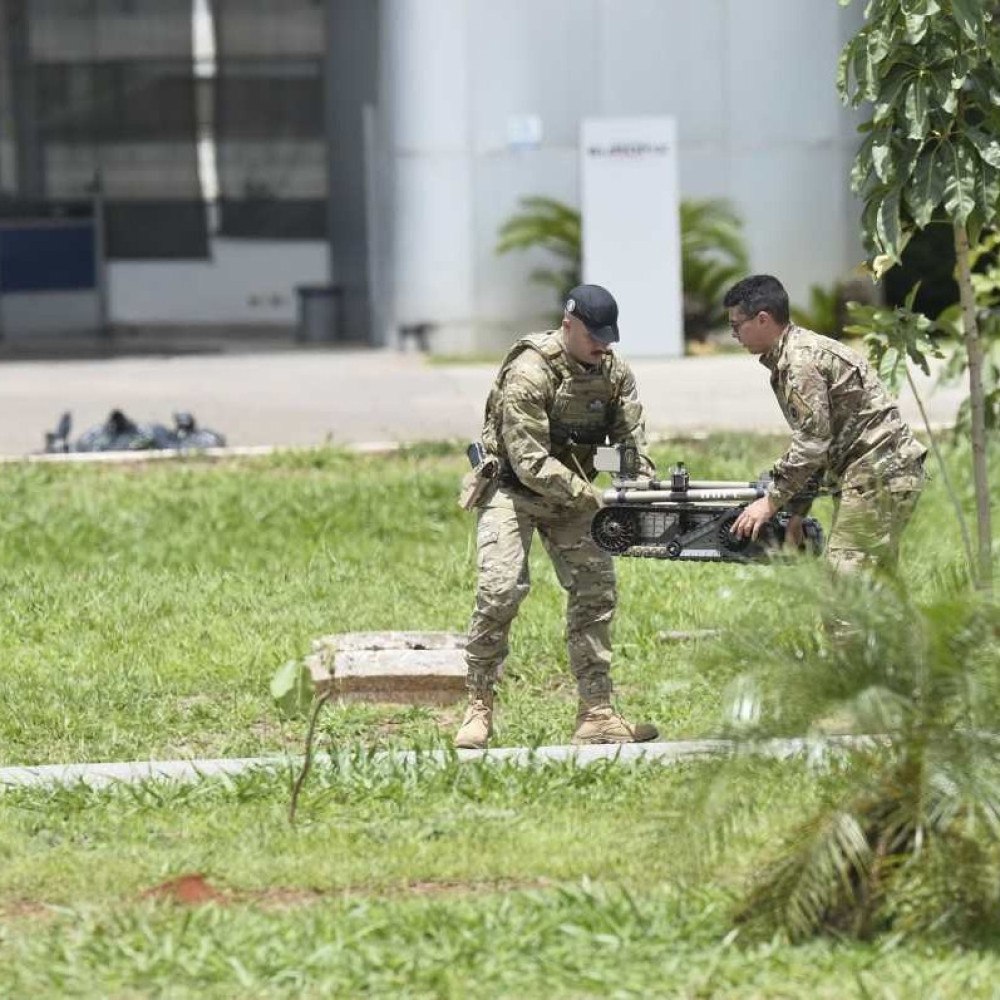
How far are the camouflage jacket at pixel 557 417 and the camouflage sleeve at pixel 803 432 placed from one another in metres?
0.52

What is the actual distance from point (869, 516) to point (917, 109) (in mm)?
1627

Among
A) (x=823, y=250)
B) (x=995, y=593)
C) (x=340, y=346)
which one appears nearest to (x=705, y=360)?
(x=823, y=250)

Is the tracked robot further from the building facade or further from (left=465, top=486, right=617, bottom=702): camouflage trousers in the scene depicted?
the building facade

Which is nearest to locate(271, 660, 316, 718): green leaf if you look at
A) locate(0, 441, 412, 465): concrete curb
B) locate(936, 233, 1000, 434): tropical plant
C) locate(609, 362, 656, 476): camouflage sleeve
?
locate(609, 362, 656, 476): camouflage sleeve

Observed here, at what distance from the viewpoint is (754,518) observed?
859cm

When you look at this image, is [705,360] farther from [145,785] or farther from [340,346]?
[145,785]

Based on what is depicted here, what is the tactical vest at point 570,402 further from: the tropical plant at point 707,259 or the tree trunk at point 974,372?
the tropical plant at point 707,259

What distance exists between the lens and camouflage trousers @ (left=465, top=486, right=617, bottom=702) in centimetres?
867

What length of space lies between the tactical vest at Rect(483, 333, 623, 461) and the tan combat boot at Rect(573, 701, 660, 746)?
0.92m

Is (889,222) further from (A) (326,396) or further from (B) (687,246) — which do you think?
(B) (687,246)

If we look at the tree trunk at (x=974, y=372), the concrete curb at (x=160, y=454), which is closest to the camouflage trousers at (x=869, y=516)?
the tree trunk at (x=974, y=372)

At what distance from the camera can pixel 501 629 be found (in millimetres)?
8742

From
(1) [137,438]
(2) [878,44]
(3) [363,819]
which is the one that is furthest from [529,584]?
(1) [137,438]

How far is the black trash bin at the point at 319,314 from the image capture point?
30297mm
